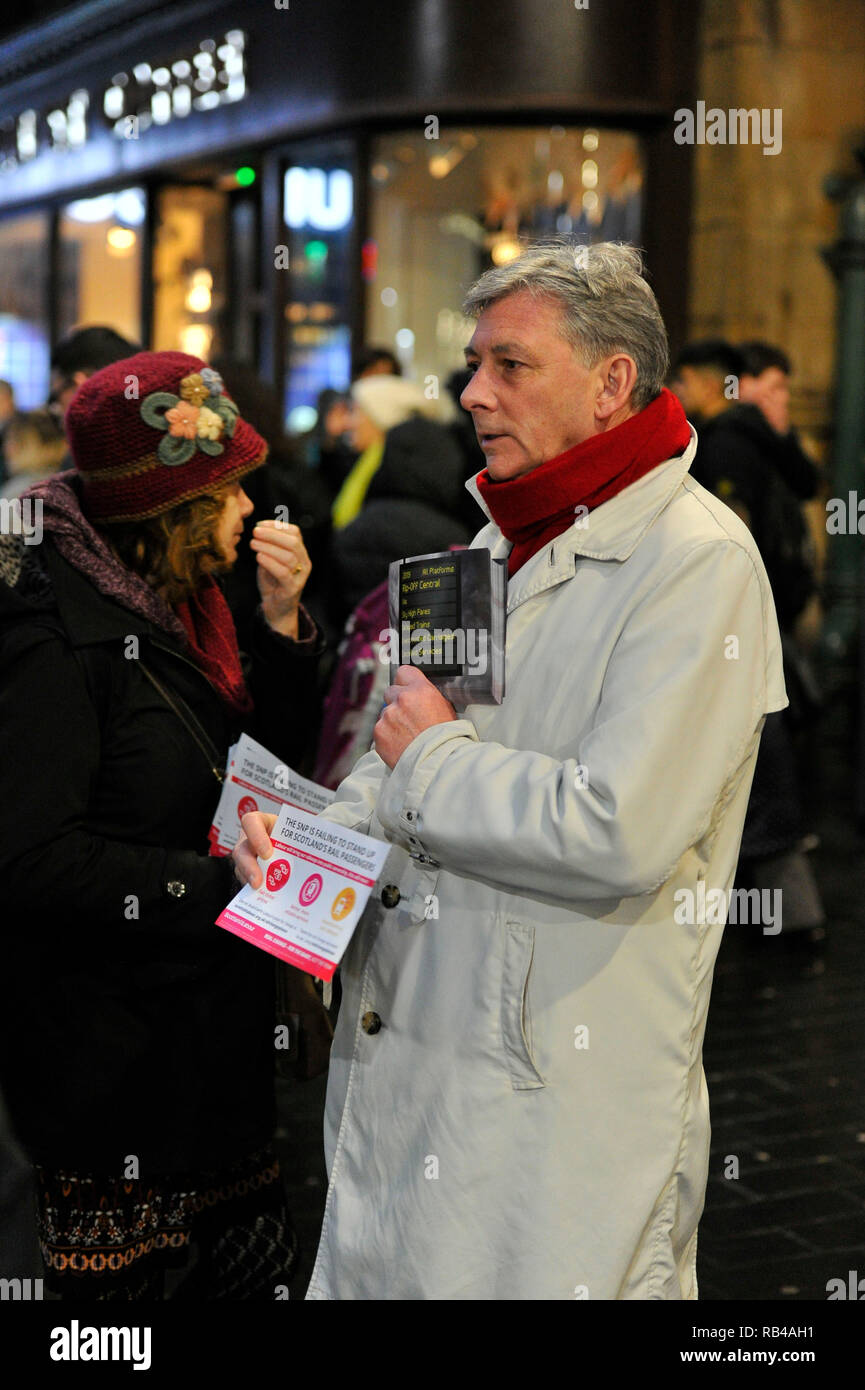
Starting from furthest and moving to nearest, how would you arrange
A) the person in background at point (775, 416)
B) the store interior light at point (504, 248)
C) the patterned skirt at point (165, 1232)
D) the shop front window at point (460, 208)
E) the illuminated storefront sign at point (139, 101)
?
the illuminated storefront sign at point (139, 101)
the store interior light at point (504, 248)
the shop front window at point (460, 208)
the person in background at point (775, 416)
the patterned skirt at point (165, 1232)

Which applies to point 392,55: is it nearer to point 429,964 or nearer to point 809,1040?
point 809,1040

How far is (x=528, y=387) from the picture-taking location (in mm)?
2449

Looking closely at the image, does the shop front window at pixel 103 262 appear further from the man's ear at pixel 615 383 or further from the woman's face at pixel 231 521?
the man's ear at pixel 615 383

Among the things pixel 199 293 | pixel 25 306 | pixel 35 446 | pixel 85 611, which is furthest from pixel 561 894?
pixel 25 306

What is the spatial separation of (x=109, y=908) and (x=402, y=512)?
2790 millimetres

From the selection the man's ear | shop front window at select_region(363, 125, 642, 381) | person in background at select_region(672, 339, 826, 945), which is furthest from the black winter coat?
shop front window at select_region(363, 125, 642, 381)

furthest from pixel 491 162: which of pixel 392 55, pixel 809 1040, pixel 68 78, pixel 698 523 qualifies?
pixel 698 523

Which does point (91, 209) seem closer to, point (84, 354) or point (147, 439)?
point (84, 354)

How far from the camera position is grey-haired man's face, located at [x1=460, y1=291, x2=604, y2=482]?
244 centimetres

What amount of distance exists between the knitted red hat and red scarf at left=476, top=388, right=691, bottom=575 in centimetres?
70

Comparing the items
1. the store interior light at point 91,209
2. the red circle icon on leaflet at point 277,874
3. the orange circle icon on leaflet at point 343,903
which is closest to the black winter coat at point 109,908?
the red circle icon on leaflet at point 277,874

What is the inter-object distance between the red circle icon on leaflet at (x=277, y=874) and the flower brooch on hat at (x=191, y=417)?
830 millimetres

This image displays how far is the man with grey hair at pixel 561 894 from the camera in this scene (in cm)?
234

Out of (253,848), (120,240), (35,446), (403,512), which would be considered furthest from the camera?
(120,240)
